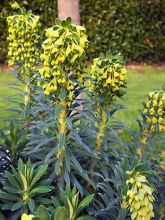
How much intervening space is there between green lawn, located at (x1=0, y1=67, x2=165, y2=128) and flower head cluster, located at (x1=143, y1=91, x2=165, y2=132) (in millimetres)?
3438

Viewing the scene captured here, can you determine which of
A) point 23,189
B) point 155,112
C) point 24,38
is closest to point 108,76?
point 155,112

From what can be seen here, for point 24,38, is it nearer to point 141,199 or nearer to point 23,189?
point 23,189

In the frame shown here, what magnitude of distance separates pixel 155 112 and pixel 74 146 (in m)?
0.56

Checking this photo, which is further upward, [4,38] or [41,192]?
[4,38]

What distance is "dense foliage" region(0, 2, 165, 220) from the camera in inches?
80.4

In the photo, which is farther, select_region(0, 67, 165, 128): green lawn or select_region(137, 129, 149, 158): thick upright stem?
select_region(0, 67, 165, 128): green lawn

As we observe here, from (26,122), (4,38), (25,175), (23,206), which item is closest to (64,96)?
(25,175)

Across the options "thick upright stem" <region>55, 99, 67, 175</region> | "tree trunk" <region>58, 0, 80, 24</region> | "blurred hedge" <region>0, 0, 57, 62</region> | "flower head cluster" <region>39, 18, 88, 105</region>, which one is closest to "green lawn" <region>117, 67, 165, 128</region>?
"tree trunk" <region>58, 0, 80, 24</region>

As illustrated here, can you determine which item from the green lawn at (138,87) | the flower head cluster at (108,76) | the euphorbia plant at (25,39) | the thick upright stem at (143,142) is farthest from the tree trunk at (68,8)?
the flower head cluster at (108,76)

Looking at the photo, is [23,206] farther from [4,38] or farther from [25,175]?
[4,38]

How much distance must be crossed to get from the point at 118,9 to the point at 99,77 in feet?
25.3

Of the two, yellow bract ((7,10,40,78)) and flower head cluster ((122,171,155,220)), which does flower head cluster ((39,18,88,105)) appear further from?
yellow bract ((7,10,40,78))

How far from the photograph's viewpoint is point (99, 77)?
7.65ft

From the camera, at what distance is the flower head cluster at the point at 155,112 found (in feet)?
8.54
